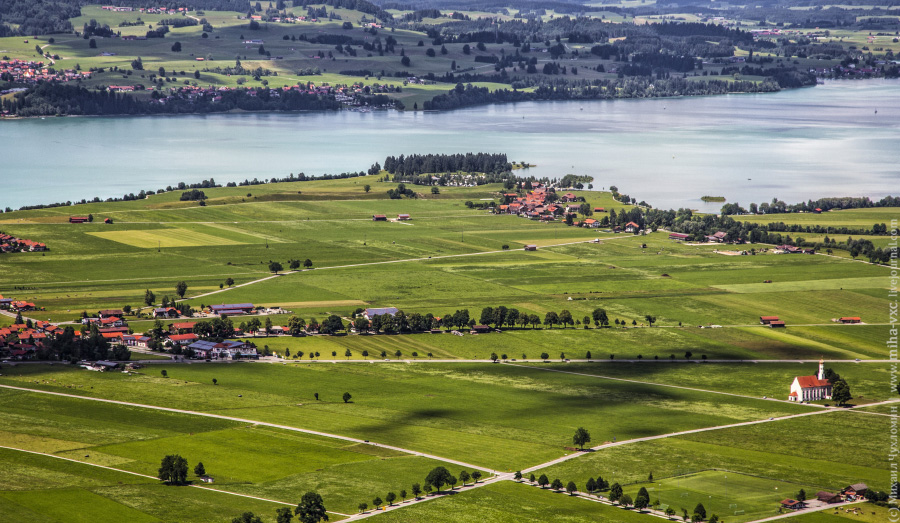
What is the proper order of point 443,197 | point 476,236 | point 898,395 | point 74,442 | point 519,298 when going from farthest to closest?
point 443,197 < point 476,236 < point 519,298 < point 898,395 < point 74,442

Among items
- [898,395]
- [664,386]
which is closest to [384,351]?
[664,386]

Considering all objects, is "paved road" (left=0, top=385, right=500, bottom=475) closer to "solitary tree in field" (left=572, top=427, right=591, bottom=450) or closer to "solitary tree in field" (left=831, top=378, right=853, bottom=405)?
"solitary tree in field" (left=572, top=427, right=591, bottom=450)

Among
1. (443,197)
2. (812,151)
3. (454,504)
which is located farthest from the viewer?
(812,151)

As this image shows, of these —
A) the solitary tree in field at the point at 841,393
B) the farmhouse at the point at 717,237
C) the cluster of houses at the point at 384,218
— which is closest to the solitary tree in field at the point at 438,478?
the solitary tree in field at the point at 841,393

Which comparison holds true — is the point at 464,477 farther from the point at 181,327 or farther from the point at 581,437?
the point at 181,327

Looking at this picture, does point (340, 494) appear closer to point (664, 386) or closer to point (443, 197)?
point (664, 386)

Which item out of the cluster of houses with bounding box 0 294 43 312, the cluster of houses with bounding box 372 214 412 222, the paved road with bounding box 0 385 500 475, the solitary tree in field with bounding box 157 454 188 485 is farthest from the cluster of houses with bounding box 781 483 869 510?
the cluster of houses with bounding box 372 214 412 222
